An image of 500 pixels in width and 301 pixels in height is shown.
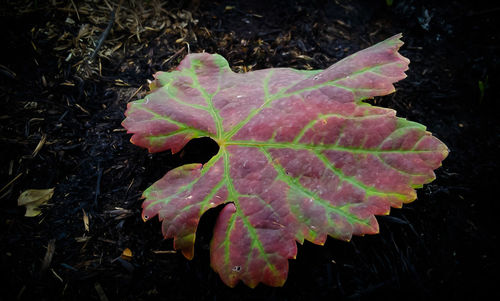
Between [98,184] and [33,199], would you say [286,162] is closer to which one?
[98,184]

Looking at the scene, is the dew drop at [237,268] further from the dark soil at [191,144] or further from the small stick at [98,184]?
the small stick at [98,184]

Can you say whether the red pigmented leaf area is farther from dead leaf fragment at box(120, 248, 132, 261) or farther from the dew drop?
dead leaf fragment at box(120, 248, 132, 261)

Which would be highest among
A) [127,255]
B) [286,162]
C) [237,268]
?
[286,162]

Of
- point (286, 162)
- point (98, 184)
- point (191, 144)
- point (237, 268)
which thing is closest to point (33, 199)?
point (98, 184)

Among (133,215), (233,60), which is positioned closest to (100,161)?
(133,215)

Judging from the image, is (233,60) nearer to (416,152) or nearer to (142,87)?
(142,87)

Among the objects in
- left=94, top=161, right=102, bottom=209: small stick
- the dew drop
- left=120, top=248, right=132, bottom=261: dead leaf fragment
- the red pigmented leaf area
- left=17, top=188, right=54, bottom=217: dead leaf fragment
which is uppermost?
the red pigmented leaf area

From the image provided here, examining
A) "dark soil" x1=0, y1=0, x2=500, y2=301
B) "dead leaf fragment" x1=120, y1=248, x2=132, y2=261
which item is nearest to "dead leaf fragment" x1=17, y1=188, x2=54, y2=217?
"dark soil" x1=0, y1=0, x2=500, y2=301
